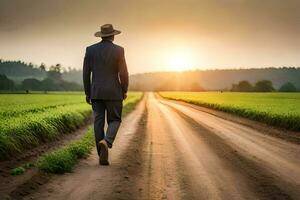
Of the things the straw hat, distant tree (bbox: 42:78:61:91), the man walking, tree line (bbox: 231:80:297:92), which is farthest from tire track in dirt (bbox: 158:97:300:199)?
tree line (bbox: 231:80:297:92)

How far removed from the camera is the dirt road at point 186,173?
21.4ft

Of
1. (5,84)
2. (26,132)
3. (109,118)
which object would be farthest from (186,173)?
(5,84)

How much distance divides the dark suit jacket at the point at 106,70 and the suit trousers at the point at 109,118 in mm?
164

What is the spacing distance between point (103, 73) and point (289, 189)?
4373mm

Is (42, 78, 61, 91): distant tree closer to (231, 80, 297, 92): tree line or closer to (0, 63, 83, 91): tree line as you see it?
(0, 63, 83, 91): tree line

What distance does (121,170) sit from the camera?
8.28 metres

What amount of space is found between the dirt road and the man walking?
778mm

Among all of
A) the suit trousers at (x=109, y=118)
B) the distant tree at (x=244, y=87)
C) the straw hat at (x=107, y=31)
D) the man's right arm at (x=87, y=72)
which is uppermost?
the straw hat at (x=107, y=31)

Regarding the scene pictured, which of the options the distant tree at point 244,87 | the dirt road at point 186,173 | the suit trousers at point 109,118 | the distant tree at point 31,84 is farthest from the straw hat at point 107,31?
the distant tree at point 244,87

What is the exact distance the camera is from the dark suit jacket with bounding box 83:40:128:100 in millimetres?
9188

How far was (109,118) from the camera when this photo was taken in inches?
370

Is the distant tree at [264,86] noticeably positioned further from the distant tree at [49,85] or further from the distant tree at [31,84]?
the distant tree at [31,84]

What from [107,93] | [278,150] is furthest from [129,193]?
[278,150]

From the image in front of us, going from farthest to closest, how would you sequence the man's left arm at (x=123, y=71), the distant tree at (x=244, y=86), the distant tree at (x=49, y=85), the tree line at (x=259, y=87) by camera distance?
1. the distant tree at (x=244, y=86)
2. the tree line at (x=259, y=87)
3. the distant tree at (x=49, y=85)
4. the man's left arm at (x=123, y=71)
